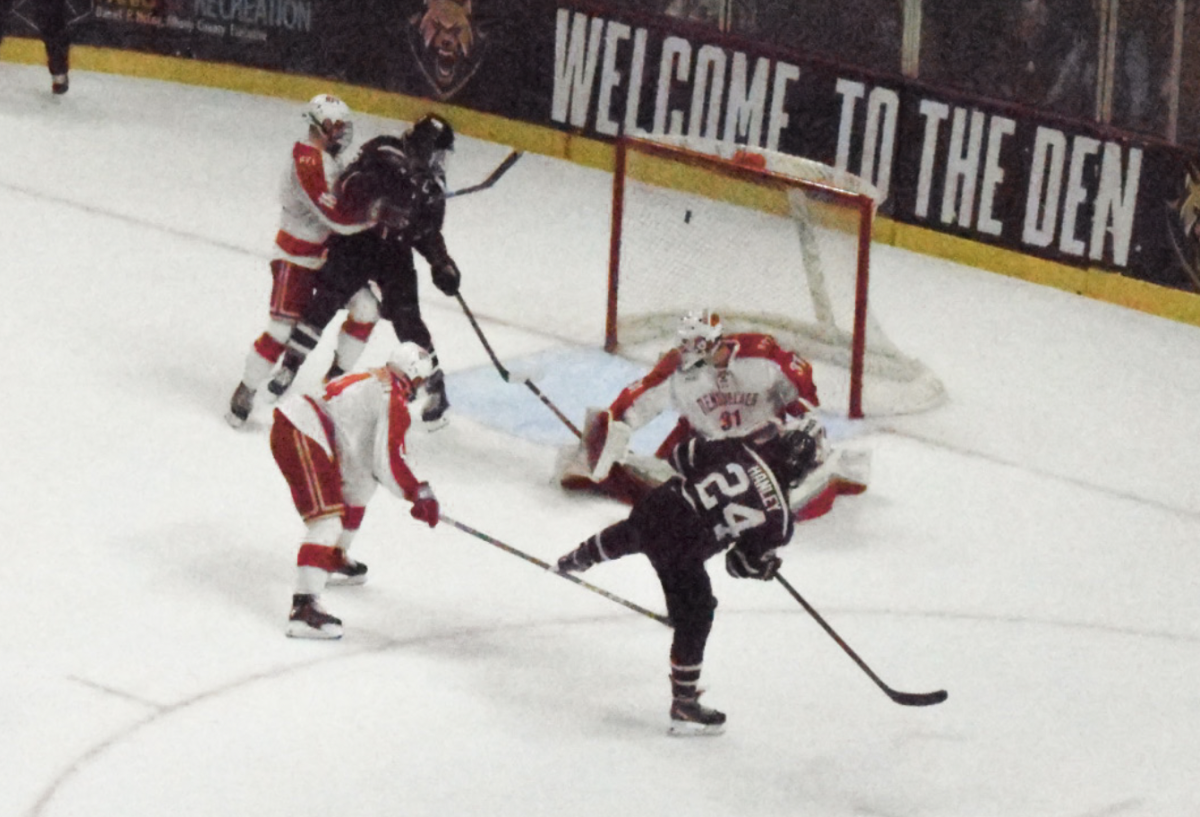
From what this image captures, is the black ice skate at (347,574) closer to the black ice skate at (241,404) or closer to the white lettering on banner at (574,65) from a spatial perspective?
the black ice skate at (241,404)

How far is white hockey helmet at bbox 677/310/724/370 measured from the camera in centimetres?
590

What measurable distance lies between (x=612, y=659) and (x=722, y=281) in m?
2.68

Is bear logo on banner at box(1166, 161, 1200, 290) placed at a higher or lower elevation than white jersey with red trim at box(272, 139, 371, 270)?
lower

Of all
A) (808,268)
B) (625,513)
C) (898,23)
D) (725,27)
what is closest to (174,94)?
(725,27)

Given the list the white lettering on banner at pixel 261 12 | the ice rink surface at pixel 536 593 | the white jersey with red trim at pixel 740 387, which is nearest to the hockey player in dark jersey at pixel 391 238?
the ice rink surface at pixel 536 593

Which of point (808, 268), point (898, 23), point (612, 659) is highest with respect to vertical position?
point (898, 23)

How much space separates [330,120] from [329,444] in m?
1.71

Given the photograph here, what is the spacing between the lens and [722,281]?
8.35m

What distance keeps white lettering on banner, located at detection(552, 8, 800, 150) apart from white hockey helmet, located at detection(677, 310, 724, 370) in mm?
4485

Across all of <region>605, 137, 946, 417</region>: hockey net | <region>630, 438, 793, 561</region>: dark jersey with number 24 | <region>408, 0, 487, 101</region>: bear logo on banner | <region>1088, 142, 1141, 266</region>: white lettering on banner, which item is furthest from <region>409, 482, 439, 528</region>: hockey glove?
<region>408, 0, 487, 101</region>: bear logo on banner

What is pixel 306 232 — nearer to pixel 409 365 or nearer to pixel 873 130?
pixel 409 365

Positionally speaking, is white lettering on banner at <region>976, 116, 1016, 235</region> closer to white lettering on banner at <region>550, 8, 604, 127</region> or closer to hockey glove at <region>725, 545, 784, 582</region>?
white lettering on banner at <region>550, 8, 604, 127</region>

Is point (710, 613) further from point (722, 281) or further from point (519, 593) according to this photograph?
point (722, 281)

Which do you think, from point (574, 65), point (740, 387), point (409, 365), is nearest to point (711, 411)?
point (740, 387)
